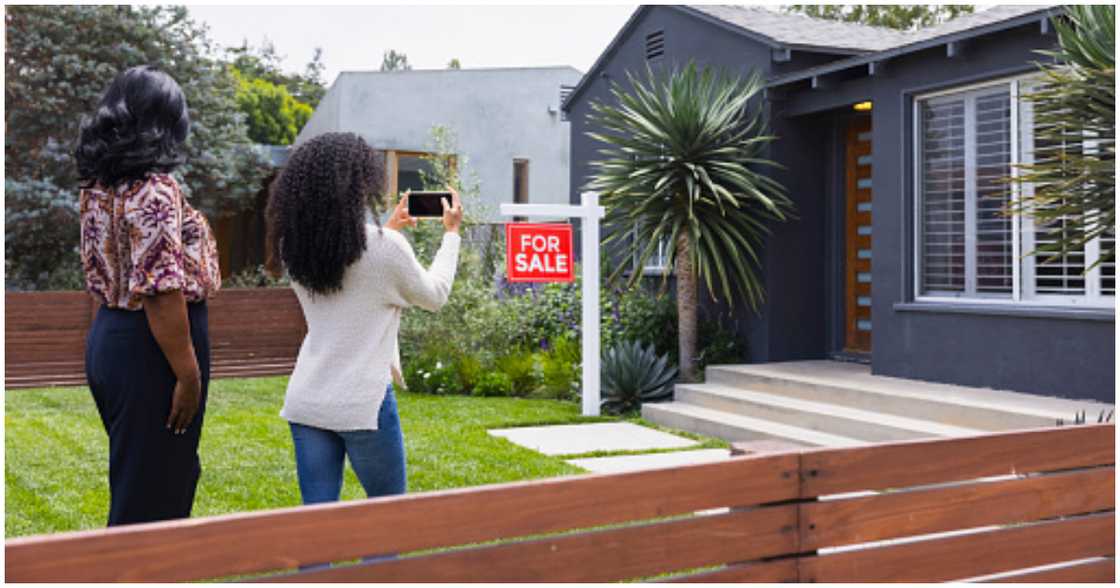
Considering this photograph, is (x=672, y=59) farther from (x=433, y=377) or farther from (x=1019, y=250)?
(x=1019, y=250)

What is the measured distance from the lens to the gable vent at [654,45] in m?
11.7

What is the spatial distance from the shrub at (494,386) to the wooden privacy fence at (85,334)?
3.38 m

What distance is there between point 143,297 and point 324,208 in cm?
53

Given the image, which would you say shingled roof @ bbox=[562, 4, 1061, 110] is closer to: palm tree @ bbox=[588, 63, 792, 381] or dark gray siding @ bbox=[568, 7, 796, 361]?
dark gray siding @ bbox=[568, 7, 796, 361]

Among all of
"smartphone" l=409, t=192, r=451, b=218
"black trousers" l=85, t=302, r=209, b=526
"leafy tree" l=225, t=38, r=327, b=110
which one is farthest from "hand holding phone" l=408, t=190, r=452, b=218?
"leafy tree" l=225, t=38, r=327, b=110

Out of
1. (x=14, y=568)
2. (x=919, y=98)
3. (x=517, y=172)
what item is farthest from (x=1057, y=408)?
(x=517, y=172)

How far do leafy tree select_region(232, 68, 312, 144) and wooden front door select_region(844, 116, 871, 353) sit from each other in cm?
3166

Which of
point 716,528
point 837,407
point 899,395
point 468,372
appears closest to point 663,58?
point 468,372

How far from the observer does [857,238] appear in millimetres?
9977

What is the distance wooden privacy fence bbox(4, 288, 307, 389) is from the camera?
39.1 feet

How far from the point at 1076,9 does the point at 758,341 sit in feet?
14.5

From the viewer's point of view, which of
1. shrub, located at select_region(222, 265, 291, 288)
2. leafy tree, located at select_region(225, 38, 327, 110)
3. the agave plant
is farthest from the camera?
leafy tree, located at select_region(225, 38, 327, 110)

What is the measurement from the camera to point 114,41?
1800cm

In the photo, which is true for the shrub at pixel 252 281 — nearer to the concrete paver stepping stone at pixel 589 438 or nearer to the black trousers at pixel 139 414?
the concrete paver stepping stone at pixel 589 438
